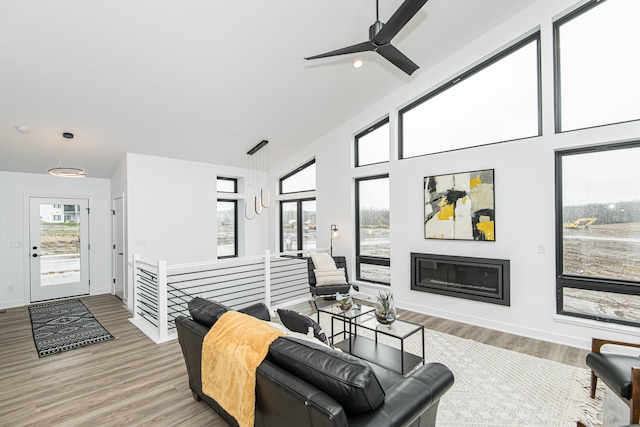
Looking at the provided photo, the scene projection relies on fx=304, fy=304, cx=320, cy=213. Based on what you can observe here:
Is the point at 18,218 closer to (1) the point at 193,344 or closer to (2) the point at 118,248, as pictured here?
(2) the point at 118,248

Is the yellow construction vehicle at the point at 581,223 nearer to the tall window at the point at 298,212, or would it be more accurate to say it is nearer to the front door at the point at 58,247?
the tall window at the point at 298,212

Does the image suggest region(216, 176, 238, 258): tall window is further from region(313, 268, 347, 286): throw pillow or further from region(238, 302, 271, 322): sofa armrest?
region(238, 302, 271, 322): sofa armrest

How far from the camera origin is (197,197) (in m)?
6.43

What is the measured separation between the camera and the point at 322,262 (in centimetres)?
542

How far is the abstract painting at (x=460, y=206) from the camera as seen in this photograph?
14.4 feet

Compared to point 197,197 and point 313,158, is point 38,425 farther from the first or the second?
point 313,158

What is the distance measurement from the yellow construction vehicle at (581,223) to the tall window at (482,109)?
3.98ft

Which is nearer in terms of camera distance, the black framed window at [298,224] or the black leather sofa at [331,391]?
the black leather sofa at [331,391]

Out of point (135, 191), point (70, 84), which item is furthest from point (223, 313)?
point (135, 191)

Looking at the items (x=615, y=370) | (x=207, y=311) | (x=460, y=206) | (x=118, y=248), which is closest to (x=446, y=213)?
(x=460, y=206)

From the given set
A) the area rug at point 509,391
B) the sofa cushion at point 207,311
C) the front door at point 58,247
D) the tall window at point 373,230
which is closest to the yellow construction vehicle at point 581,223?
the area rug at point 509,391

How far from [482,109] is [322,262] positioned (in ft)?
11.6

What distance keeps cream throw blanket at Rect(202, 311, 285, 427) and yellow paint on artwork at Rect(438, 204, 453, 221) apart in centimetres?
363

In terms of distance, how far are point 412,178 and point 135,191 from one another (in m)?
4.92
